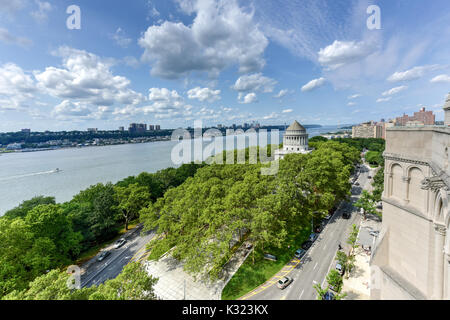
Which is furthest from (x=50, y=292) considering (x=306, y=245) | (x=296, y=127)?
(x=296, y=127)

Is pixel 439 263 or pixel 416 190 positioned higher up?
pixel 416 190

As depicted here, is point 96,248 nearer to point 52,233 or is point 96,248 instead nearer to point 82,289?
point 52,233

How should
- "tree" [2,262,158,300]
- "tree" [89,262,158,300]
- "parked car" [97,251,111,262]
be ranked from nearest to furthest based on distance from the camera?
"tree" [2,262,158,300] < "tree" [89,262,158,300] < "parked car" [97,251,111,262]

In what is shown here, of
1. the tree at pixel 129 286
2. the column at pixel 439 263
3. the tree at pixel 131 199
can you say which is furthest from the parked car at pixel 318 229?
the tree at pixel 131 199

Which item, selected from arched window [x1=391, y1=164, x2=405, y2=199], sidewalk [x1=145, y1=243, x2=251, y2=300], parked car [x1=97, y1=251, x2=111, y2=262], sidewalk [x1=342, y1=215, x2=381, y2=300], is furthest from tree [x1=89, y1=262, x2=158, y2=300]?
arched window [x1=391, y1=164, x2=405, y2=199]

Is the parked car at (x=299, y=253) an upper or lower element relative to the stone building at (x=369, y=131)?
lower

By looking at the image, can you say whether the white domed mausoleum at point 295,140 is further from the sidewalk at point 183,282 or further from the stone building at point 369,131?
the stone building at point 369,131

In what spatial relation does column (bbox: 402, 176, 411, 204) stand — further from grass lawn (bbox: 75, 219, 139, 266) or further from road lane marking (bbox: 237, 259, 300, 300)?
grass lawn (bbox: 75, 219, 139, 266)
